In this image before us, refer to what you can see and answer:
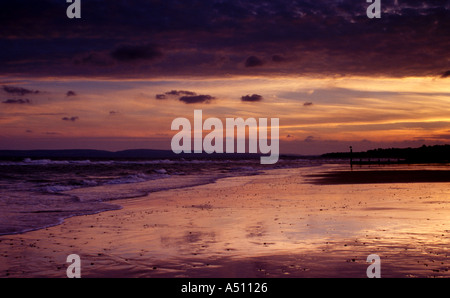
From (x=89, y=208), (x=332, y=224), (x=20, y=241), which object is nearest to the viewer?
(x=20, y=241)

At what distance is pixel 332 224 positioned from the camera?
14.1 m

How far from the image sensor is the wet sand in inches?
351

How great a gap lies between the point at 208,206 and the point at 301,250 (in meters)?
10.2

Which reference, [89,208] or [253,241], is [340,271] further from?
[89,208]

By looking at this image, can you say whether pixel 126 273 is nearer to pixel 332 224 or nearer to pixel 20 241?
pixel 20 241

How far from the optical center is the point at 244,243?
37.5 ft

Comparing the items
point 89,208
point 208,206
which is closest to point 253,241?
point 208,206

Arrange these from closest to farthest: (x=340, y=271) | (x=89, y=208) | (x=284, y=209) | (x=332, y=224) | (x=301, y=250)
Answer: (x=340, y=271)
(x=301, y=250)
(x=332, y=224)
(x=284, y=209)
(x=89, y=208)

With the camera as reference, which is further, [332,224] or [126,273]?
[332,224]

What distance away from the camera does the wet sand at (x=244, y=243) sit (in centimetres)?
891

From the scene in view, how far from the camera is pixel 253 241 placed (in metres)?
11.7
